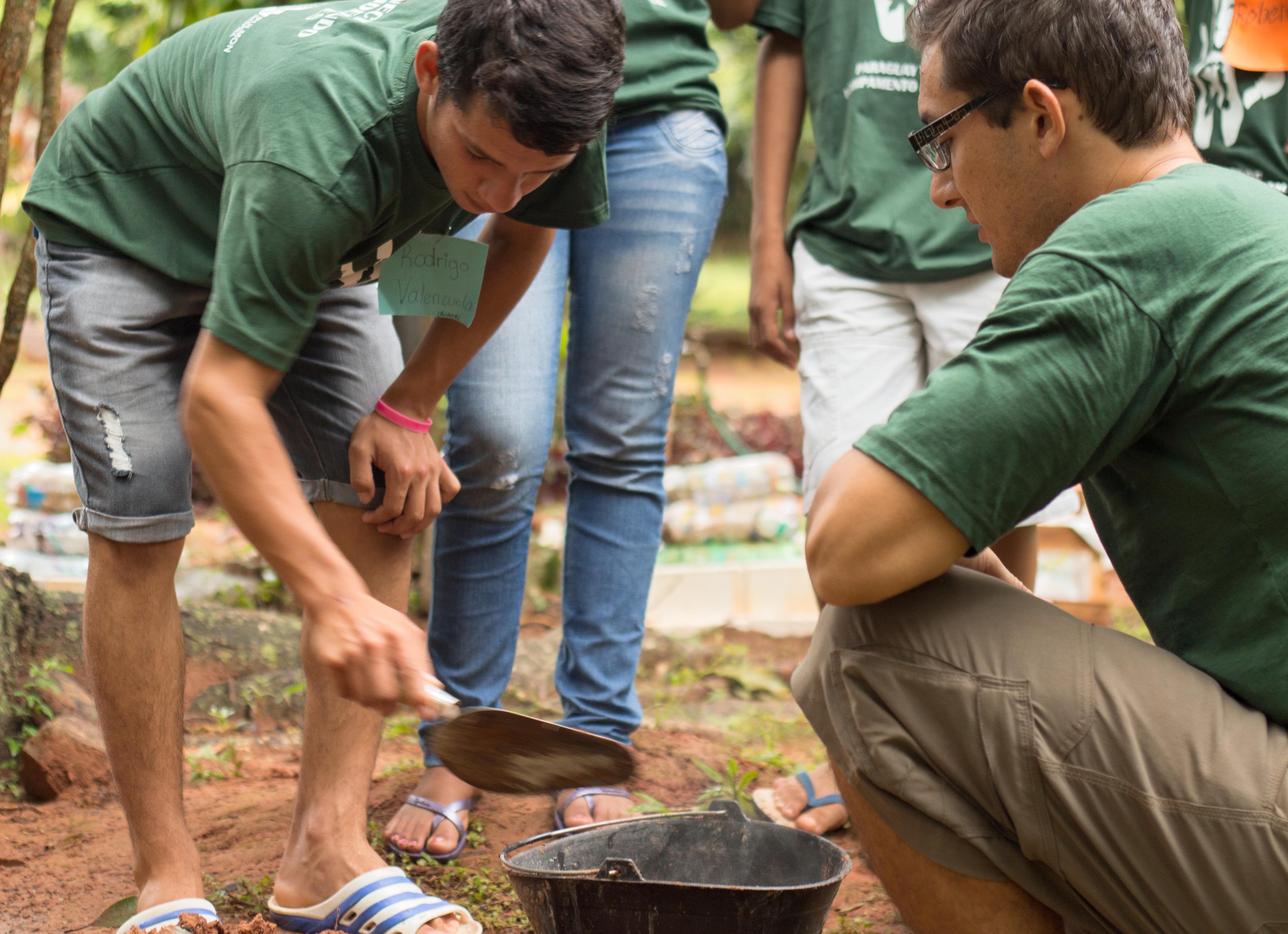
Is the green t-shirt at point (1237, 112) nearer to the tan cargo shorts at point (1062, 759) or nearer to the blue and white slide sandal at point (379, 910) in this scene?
the tan cargo shorts at point (1062, 759)

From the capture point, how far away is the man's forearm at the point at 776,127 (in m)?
2.63

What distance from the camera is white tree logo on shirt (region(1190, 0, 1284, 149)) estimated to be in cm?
230

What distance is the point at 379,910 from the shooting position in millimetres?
1744

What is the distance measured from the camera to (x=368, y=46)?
1623 mm

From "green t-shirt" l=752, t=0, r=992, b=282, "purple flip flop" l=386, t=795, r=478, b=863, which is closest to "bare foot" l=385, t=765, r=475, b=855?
Answer: "purple flip flop" l=386, t=795, r=478, b=863

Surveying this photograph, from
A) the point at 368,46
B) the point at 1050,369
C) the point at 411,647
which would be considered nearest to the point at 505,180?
the point at 368,46

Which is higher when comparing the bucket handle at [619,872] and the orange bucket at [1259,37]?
the orange bucket at [1259,37]

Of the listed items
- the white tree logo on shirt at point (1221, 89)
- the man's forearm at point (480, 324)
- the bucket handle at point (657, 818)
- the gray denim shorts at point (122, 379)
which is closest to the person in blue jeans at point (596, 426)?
the man's forearm at point (480, 324)

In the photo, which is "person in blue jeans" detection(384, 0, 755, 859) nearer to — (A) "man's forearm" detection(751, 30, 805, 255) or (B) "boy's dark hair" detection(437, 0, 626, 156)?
(A) "man's forearm" detection(751, 30, 805, 255)

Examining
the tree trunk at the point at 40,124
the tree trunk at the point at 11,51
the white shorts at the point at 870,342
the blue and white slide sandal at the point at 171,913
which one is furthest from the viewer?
the tree trunk at the point at 40,124

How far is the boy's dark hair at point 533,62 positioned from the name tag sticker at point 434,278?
0.37 metres

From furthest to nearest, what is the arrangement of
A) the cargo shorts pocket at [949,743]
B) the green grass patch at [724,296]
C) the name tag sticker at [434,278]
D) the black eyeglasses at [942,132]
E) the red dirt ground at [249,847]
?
the green grass patch at [724,296] < the red dirt ground at [249,847] < the name tag sticker at [434,278] < the black eyeglasses at [942,132] < the cargo shorts pocket at [949,743]

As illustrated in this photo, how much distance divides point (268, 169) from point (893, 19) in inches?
57.3

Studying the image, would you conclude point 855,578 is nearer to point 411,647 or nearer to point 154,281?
point 411,647
